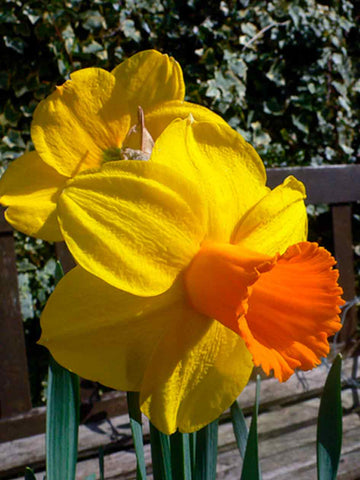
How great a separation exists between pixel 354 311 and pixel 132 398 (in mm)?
2024

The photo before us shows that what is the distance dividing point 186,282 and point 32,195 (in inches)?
6.6

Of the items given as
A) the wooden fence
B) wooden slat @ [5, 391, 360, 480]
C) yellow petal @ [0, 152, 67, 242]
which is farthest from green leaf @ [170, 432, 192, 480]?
the wooden fence

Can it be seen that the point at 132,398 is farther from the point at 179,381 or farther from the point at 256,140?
the point at 256,140

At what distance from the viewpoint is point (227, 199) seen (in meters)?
0.42

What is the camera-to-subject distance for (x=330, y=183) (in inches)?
81.2

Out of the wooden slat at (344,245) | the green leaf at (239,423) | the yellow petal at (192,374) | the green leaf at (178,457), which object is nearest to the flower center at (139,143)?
the yellow petal at (192,374)

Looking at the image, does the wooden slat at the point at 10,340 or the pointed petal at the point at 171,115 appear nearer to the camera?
the pointed petal at the point at 171,115

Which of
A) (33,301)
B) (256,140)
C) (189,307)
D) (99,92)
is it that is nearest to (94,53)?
(256,140)

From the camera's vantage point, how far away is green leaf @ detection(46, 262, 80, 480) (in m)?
0.54

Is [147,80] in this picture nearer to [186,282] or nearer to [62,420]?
[186,282]

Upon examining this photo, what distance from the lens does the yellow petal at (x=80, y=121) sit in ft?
1.46

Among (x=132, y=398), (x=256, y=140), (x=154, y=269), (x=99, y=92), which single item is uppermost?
(x=99, y=92)

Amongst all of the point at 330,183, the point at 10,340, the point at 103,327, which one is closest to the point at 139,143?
the point at 103,327

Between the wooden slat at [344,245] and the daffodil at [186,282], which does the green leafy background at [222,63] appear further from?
the daffodil at [186,282]
